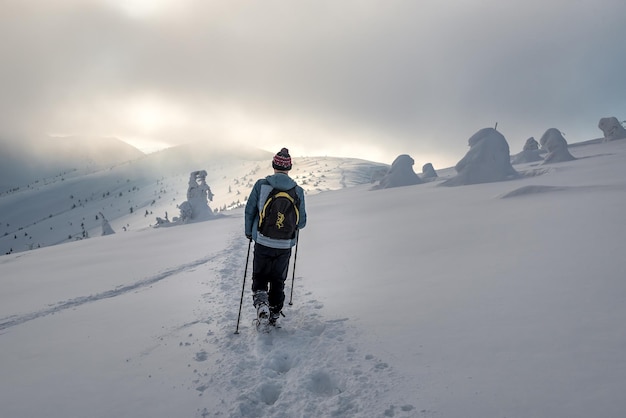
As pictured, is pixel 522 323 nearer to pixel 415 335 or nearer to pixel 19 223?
pixel 415 335

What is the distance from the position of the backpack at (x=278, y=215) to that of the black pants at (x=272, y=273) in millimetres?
260

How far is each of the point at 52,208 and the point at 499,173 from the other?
13634 centimetres

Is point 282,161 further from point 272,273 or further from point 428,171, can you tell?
point 428,171

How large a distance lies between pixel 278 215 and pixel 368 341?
71.4 inches

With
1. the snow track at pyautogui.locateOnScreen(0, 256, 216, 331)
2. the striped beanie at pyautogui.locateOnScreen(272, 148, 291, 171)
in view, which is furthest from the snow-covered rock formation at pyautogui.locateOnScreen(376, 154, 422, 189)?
the striped beanie at pyautogui.locateOnScreen(272, 148, 291, 171)

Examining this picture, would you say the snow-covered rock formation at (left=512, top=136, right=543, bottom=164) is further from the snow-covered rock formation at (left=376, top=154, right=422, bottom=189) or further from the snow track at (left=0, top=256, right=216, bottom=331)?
the snow track at (left=0, top=256, right=216, bottom=331)

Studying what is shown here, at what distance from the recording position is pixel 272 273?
4.28 meters

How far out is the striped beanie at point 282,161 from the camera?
4281 millimetres

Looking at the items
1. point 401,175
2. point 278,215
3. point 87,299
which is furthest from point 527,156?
point 87,299

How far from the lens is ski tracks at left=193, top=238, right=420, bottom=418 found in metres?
2.57

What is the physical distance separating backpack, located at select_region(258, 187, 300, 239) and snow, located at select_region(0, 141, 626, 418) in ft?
4.07

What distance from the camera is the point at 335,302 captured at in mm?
4797

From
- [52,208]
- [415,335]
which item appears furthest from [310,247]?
[52,208]

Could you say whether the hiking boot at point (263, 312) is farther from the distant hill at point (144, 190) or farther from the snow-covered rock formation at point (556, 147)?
the distant hill at point (144, 190)
